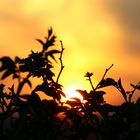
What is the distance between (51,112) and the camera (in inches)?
179

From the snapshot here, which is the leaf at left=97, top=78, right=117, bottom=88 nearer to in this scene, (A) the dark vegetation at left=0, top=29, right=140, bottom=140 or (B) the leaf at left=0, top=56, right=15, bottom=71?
(A) the dark vegetation at left=0, top=29, right=140, bottom=140

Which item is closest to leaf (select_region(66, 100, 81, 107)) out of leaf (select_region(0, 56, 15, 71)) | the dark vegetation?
the dark vegetation

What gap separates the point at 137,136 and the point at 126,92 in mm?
635

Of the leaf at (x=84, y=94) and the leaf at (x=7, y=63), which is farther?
the leaf at (x=84, y=94)

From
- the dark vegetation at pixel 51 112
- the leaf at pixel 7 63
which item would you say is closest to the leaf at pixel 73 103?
the dark vegetation at pixel 51 112

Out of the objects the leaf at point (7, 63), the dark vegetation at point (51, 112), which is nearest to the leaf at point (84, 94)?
the dark vegetation at point (51, 112)

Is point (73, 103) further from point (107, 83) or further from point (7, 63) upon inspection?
point (7, 63)

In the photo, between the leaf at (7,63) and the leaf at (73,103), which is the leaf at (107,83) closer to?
the leaf at (73,103)

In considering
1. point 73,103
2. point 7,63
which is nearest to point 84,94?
point 73,103

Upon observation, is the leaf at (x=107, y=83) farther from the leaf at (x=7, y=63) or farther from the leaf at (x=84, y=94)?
the leaf at (x=7, y=63)

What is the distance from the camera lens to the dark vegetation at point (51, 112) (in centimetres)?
446

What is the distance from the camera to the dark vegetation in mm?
4457

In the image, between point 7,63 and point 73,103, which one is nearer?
point 7,63

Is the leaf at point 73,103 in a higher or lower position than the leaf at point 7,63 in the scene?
lower
